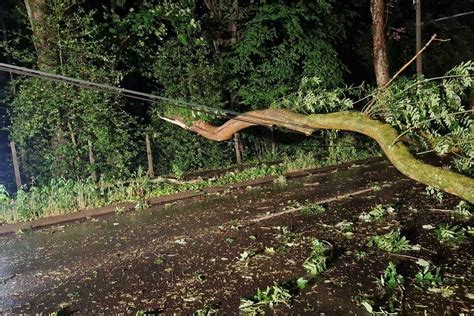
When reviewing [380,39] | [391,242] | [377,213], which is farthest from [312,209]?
[380,39]

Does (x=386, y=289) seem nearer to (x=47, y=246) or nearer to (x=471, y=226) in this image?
(x=471, y=226)

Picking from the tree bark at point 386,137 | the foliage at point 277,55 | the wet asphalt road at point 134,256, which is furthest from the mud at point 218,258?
the foliage at point 277,55

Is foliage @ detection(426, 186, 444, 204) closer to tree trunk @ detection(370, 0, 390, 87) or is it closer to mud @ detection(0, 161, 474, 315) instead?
mud @ detection(0, 161, 474, 315)

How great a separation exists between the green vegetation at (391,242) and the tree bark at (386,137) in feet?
3.80

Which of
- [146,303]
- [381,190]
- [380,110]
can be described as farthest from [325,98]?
[146,303]

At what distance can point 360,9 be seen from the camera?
15.5 meters

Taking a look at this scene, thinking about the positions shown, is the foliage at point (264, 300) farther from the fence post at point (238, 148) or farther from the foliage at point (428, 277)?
the fence post at point (238, 148)

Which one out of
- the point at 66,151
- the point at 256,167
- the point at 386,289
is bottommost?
the point at 386,289

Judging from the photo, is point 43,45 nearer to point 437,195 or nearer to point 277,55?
point 277,55

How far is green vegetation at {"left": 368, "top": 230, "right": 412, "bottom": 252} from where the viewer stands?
5.20 metres

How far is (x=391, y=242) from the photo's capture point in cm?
527

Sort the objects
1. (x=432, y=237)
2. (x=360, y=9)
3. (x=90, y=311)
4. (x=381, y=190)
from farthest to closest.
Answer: (x=360, y=9), (x=381, y=190), (x=432, y=237), (x=90, y=311)

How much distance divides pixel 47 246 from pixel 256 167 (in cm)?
535

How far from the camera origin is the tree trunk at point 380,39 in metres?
11.4
